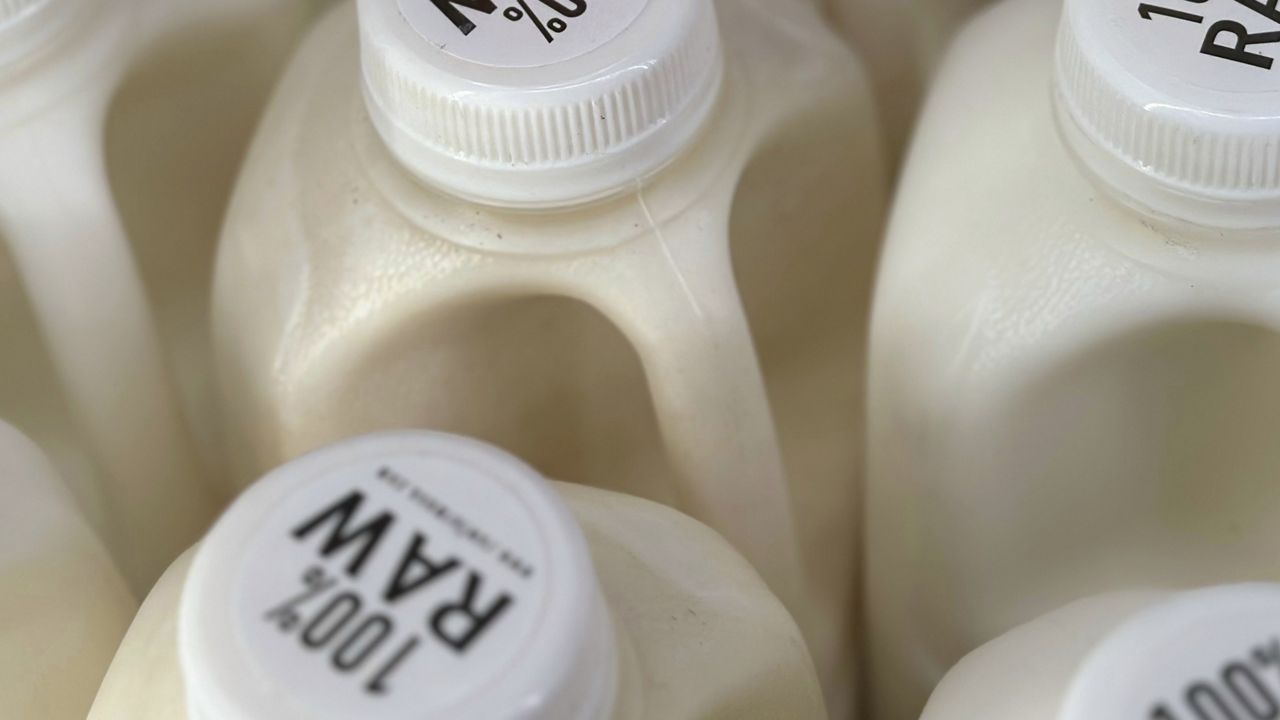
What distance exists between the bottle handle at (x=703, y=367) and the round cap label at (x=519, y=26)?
0.22 ft

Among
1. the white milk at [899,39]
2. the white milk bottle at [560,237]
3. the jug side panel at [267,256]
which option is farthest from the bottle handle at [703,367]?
the white milk at [899,39]

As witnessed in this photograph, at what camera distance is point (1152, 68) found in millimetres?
475

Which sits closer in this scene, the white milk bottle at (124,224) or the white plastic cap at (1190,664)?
the white plastic cap at (1190,664)

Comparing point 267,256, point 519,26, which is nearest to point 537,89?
point 519,26

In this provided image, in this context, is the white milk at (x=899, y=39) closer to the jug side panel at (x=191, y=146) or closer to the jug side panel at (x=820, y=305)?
the jug side panel at (x=820, y=305)

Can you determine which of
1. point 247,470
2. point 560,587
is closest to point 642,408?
point 247,470

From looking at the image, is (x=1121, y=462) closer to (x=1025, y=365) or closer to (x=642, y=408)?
(x=1025, y=365)

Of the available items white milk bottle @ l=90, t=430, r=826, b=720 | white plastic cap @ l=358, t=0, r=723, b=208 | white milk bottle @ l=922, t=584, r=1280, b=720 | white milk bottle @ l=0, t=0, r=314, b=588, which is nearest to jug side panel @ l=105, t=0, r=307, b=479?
white milk bottle @ l=0, t=0, r=314, b=588

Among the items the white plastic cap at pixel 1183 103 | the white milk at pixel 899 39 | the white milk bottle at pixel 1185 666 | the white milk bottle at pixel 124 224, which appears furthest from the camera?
the white milk at pixel 899 39

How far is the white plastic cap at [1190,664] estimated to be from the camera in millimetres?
365

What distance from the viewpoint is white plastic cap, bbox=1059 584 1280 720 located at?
0.36m

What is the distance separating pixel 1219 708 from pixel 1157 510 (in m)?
0.21

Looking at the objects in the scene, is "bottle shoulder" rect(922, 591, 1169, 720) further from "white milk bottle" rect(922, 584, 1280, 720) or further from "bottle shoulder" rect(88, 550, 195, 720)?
"bottle shoulder" rect(88, 550, 195, 720)

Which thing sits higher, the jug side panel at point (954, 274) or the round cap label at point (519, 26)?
the round cap label at point (519, 26)
